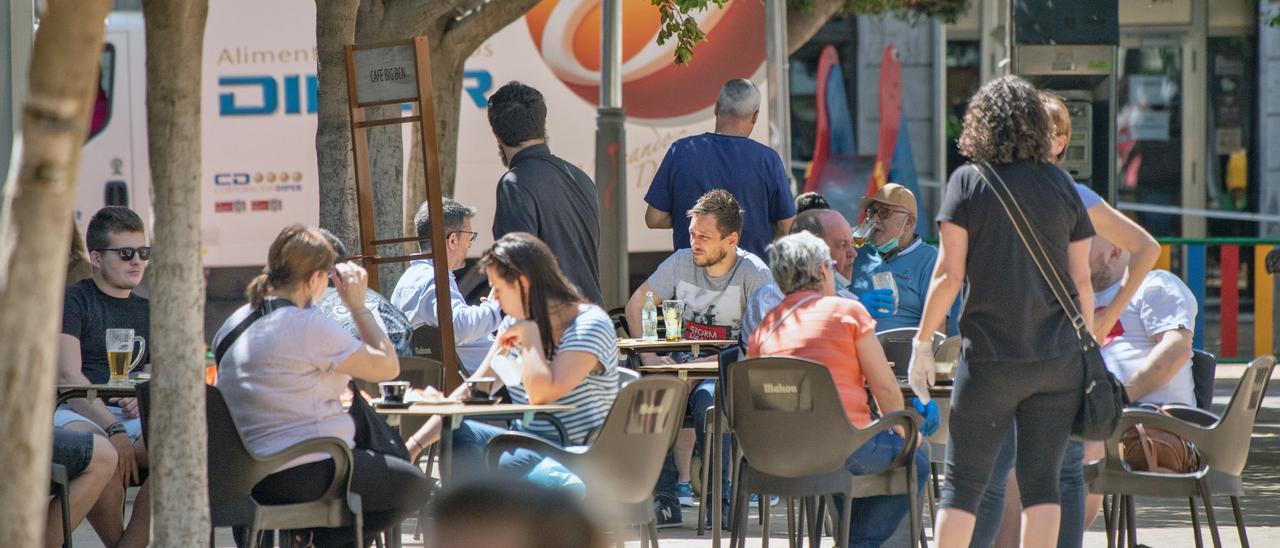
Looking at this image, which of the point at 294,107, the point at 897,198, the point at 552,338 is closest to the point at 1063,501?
the point at 552,338

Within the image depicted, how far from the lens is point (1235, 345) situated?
15.5 m

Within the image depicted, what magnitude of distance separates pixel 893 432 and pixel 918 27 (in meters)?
14.1

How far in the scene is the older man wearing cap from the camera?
26.6ft

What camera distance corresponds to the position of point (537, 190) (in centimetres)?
770

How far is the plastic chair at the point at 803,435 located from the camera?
19.0ft

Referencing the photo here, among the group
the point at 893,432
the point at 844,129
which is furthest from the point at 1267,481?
the point at 844,129

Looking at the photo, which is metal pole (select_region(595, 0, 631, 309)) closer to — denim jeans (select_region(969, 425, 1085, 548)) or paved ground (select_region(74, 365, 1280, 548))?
paved ground (select_region(74, 365, 1280, 548))

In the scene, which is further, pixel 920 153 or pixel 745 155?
pixel 920 153

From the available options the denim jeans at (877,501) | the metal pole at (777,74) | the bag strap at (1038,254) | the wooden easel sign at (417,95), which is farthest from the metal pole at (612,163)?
the bag strap at (1038,254)

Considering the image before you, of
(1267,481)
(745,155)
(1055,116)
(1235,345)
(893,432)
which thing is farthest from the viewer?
(1235,345)

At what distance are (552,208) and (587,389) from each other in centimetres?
205

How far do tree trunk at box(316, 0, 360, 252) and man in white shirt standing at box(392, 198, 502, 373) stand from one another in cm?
124

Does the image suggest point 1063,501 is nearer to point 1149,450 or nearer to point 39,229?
point 1149,450

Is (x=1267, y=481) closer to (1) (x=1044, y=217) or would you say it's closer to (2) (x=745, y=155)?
(2) (x=745, y=155)
